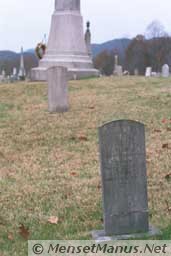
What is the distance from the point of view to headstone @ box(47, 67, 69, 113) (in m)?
11.4

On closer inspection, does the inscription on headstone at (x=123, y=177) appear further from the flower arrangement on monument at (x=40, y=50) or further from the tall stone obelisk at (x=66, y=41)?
the flower arrangement on monument at (x=40, y=50)

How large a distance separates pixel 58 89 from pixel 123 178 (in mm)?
7485

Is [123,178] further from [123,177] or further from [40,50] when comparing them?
[40,50]

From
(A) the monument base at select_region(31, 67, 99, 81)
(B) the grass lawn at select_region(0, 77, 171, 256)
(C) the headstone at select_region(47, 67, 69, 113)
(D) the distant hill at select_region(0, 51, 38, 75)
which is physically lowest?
(B) the grass lawn at select_region(0, 77, 171, 256)

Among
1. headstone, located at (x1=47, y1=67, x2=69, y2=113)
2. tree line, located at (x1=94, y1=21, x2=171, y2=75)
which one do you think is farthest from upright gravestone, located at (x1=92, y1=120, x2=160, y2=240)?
tree line, located at (x1=94, y1=21, x2=171, y2=75)

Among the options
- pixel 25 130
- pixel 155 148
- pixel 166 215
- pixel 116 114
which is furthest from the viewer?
pixel 116 114

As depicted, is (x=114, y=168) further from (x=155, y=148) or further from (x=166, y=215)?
(x=155, y=148)

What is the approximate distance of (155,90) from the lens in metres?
14.9

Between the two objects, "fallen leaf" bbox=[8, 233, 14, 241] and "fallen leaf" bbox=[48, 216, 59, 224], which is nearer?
"fallen leaf" bbox=[8, 233, 14, 241]

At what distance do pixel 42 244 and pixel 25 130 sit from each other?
5.84 meters

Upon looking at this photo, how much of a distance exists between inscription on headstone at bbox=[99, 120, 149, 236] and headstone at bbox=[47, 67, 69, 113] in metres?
7.28

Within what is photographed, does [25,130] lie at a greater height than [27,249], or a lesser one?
greater

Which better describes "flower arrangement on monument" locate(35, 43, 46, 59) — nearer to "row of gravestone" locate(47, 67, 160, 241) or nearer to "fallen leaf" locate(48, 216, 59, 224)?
"fallen leaf" locate(48, 216, 59, 224)

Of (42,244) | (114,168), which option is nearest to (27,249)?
(42,244)
